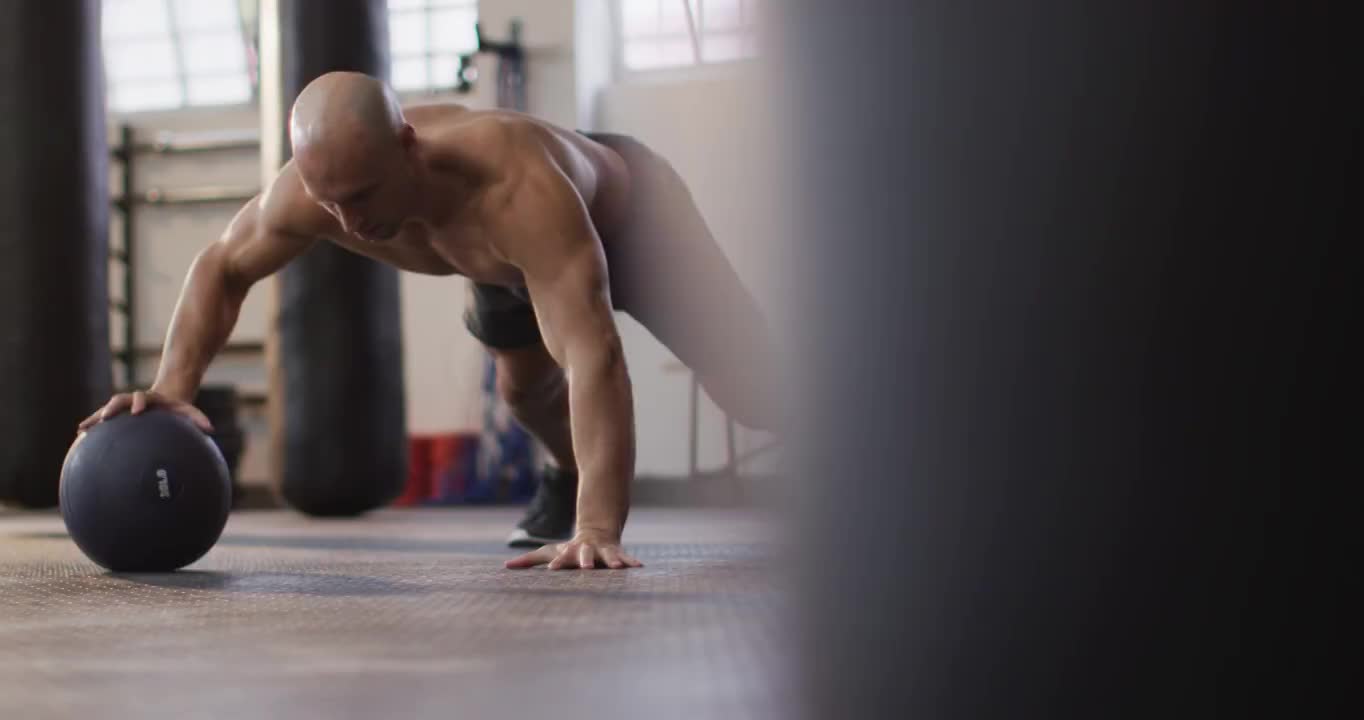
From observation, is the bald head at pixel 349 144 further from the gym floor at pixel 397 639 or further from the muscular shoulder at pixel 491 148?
the gym floor at pixel 397 639

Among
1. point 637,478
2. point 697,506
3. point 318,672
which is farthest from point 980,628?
point 637,478

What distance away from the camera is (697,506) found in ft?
20.1

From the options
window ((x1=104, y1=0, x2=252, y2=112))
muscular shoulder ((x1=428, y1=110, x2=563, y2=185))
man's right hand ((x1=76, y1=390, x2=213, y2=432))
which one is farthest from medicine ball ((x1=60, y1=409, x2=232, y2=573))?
window ((x1=104, y1=0, x2=252, y2=112))

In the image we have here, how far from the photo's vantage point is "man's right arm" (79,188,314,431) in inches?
101

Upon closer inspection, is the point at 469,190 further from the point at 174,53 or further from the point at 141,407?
the point at 174,53

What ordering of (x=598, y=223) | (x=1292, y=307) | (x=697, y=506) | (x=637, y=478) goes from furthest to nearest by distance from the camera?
(x=637, y=478), (x=697, y=506), (x=598, y=223), (x=1292, y=307)

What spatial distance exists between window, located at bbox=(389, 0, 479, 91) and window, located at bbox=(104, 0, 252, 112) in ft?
3.41

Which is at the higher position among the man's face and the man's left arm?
the man's face

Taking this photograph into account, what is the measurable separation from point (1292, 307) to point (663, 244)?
2492 mm

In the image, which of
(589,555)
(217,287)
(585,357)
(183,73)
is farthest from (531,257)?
(183,73)

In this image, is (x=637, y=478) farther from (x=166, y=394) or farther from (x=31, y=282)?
(x=166, y=394)

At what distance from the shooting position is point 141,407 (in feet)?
7.60

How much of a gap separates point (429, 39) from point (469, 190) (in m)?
5.59

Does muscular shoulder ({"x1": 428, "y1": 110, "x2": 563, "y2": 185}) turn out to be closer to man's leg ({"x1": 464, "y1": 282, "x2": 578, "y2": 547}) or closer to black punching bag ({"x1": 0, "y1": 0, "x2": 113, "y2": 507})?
man's leg ({"x1": 464, "y1": 282, "x2": 578, "y2": 547})
